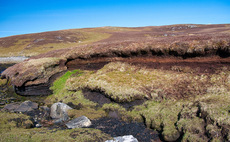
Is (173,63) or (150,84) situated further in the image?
(173,63)

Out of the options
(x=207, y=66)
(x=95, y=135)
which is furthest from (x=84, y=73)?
(x=207, y=66)

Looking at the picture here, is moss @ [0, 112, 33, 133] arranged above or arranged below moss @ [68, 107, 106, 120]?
above

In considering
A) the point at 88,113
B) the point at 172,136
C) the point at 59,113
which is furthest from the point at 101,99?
the point at 172,136

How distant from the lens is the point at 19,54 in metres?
67.2

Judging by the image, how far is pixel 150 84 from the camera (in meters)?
17.5

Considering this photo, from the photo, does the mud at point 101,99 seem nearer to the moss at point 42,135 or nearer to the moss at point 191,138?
the moss at point 42,135

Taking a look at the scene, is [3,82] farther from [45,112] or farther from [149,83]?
[149,83]

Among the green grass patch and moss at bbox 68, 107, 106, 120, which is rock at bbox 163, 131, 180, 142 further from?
the green grass patch

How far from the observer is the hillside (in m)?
11.7

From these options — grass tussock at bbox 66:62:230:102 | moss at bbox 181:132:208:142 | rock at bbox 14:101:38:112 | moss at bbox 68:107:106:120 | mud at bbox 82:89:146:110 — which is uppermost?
grass tussock at bbox 66:62:230:102

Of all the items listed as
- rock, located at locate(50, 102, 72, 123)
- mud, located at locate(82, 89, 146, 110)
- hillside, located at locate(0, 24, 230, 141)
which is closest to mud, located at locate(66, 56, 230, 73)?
hillside, located at locate(0, 24, 230, 141)

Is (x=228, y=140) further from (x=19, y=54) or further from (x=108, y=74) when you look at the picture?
(x=19, y=54)

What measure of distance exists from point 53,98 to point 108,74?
27.4 feet

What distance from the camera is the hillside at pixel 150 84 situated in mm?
11656
